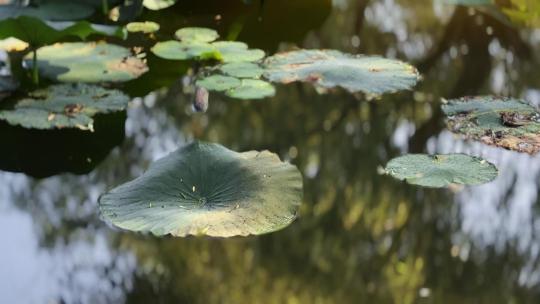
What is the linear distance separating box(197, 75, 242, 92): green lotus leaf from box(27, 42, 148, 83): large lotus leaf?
0.97ft

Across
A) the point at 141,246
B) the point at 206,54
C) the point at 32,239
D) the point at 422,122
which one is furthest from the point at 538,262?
the point at 206,54

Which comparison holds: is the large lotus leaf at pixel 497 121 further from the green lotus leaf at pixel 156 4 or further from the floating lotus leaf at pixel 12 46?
the floating lotus leaf at pixel 12 46

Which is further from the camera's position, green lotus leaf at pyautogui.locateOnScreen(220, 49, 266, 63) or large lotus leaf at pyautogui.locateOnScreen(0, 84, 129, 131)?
green lotus leaf at pyautogui.locateOnScreen(220, 49, 266, 63)

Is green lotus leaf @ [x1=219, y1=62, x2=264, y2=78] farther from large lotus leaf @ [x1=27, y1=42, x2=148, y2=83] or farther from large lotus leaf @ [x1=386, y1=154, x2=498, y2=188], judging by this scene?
large lotus leaf @ [x1=386, y1=154, x2=498, y2=188]

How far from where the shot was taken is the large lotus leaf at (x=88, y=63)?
280 cm

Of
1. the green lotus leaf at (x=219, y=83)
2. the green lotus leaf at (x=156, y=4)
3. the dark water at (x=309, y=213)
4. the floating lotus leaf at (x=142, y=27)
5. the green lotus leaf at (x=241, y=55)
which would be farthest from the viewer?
the green lotus leaf at (x=156, y=4)

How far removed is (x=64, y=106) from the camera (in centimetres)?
255

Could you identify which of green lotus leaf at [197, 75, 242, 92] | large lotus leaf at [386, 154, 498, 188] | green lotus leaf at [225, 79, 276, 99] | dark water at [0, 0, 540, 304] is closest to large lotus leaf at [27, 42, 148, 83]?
dark water at [0, 0, 540, 304]

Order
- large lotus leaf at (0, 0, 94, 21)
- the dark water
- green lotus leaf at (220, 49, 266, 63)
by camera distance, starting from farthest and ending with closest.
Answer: large lotus leaf at (0, 0, 94, 21)
green lotus leaf at (220, 49, 266, 63)
the dark water

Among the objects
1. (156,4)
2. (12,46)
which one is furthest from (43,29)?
(156,4)

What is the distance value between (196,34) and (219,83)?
22.4 inches

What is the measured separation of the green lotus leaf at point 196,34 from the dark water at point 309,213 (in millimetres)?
199

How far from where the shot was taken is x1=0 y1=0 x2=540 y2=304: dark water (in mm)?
1778

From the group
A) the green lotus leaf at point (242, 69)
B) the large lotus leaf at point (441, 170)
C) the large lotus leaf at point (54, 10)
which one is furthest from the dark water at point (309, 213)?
the large lotus leaf at point (54, 10)
